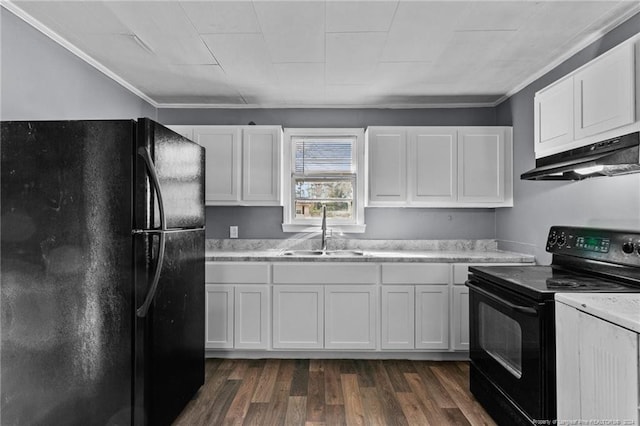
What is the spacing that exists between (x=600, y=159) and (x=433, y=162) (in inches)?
67.2

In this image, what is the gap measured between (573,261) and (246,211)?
2.70m

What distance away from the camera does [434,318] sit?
121 inches

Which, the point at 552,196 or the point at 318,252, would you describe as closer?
the point at 552,196

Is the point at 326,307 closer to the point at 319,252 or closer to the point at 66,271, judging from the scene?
the point at 319,252

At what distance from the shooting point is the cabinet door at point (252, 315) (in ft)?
10.1

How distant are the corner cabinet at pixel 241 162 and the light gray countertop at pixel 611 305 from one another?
2.40m

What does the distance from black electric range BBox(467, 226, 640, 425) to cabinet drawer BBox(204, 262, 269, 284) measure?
1.60m

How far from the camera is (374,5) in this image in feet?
6.57

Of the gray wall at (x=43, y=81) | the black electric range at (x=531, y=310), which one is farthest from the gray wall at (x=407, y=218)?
the black electric range at (x=531, y=310)

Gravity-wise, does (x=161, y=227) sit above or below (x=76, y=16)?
below

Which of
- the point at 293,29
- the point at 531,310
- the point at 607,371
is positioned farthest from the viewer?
the point at 293,29

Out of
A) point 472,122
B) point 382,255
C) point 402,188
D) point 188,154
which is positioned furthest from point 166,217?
point 472,122

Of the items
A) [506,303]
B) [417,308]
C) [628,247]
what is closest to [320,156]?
[417,308]

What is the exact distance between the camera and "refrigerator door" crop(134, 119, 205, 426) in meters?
1.81
